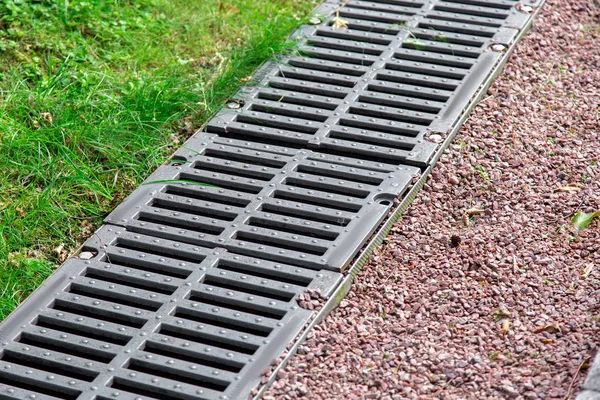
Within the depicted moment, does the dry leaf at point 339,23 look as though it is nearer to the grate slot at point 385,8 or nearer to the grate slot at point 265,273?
the grate slot at point 385,8

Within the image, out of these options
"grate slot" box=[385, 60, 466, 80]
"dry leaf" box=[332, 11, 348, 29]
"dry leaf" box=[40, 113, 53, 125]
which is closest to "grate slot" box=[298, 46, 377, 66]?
"grate slot" box=[385, 60, 466, 80]

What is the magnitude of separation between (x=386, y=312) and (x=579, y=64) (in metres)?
2.16

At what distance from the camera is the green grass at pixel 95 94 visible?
3.77 m

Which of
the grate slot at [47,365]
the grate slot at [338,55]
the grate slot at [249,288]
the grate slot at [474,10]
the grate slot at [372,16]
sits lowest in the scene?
the grate slot at [47,365]

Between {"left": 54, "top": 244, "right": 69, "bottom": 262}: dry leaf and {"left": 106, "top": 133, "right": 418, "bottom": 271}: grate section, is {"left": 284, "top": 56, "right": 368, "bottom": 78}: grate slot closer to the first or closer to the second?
{"left": 106, "top": 133, "right": 418, "bottom": 271}: grate section

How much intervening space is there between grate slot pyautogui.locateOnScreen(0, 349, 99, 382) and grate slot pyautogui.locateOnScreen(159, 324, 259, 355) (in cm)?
29

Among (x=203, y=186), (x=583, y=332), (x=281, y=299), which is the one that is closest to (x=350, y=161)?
(x=203, y=186)

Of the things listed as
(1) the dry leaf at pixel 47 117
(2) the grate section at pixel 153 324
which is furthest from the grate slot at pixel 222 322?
(1) the dry leaf at pixel 47 117

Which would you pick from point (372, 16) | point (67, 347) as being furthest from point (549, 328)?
point (372, 16)

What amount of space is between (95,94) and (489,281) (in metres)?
2.07

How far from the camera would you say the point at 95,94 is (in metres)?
4.36

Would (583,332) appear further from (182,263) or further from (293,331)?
(182,263)

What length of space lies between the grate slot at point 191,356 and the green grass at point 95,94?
610 mm

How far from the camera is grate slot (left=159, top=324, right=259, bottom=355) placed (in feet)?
10.2
